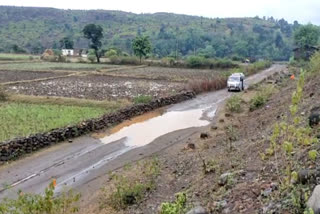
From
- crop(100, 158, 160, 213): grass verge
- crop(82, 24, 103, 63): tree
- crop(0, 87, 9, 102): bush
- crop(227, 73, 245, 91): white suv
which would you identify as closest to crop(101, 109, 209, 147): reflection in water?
crop(100, 158, 160, 213): grass verge

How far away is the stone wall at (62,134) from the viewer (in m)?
15.8

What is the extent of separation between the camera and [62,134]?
18422 millimetres

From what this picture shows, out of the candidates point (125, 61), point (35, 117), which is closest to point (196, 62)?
point (125, 61)

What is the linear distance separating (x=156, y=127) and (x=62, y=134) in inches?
243

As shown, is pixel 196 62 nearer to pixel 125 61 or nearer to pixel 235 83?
pixel 125 61

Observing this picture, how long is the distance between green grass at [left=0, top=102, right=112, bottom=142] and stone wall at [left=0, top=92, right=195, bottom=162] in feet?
3.26

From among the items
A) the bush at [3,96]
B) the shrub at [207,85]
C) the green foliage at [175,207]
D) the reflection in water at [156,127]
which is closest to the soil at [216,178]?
the green foliage at [175,207]

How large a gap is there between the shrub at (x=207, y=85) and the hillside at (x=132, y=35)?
65749 mm

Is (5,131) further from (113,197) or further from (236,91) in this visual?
(236,91)

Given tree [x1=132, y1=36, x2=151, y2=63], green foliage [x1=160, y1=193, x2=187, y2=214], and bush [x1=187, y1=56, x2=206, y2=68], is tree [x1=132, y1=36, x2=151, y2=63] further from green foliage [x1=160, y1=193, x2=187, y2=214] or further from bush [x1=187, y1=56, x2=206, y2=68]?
green foliage [x1=160, y1=193, x2=187, y2=214]

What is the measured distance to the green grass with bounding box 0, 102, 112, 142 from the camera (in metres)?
19.3

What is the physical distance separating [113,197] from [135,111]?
1477 cm

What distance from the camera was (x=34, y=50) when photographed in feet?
363

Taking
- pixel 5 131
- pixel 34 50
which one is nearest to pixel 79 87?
pixel 5 131
